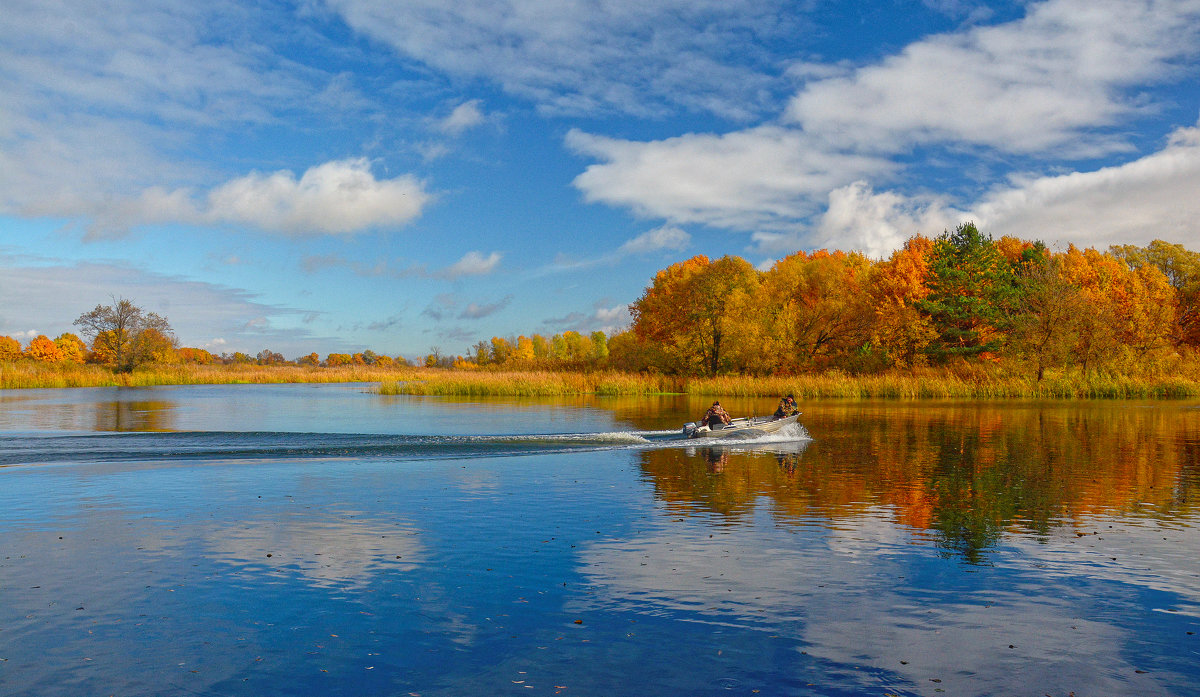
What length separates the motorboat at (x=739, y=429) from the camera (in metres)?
28.4

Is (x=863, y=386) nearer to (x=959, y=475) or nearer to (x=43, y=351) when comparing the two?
(x=959, y=475)

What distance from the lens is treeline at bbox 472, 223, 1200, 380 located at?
6112cm

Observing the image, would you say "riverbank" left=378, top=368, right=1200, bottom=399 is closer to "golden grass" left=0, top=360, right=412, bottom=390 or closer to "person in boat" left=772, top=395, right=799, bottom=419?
"golden grass" left=0, top=360, right=412, bottom=390

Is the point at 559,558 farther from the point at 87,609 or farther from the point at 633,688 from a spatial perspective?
the point at 87,609

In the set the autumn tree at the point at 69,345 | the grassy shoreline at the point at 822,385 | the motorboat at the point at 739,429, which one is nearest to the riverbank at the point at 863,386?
the grassy shoreline at the point at 822,385

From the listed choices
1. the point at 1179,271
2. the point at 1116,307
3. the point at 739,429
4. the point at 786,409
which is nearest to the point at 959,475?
the point at 739,429

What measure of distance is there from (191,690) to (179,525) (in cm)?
794

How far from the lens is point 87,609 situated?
8.86m

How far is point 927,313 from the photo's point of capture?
231 ft

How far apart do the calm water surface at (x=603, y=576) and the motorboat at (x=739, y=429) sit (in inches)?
226

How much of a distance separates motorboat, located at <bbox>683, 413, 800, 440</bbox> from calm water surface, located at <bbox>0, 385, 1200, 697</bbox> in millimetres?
5744

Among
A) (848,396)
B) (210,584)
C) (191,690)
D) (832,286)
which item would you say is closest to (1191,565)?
(191,690)

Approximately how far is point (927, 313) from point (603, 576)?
222 feet

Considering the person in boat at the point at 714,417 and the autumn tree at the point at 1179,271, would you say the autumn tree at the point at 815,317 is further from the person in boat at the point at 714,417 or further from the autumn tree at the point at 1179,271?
the person in boat at the point at 714,417
